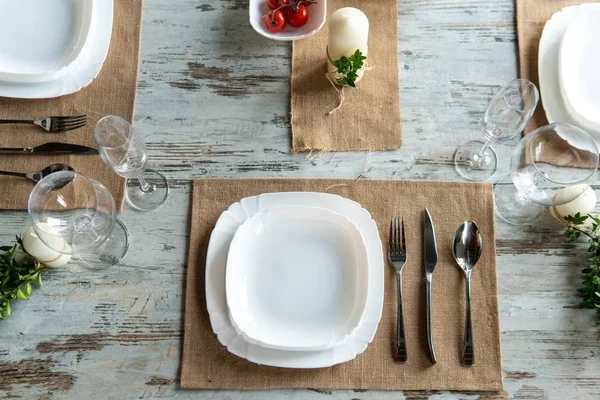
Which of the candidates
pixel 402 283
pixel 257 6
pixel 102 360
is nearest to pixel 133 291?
pixel 102 360

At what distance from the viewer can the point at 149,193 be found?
998 mm

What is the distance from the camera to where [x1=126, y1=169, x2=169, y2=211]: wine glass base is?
3.26ft

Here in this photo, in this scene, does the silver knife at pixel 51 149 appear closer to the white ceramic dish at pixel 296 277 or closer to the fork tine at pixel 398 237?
the white ceramic dish at pixel 296 277

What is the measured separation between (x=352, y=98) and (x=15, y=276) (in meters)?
0.72

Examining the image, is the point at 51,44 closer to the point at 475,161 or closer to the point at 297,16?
the point at 297,16

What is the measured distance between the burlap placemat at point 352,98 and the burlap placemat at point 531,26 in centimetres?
26

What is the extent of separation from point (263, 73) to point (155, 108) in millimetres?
232

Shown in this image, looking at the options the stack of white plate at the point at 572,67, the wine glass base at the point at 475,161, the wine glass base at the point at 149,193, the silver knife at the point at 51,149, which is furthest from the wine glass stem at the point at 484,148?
the silver knife at the point at 51,149

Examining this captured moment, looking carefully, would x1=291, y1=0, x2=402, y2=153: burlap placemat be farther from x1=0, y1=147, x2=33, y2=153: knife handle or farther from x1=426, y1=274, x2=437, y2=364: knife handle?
x1=0, y1=147, x2=33, y2=153: knife handle

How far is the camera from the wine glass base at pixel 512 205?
998mm

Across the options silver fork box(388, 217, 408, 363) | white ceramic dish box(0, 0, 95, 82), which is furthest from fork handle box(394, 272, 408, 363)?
white ceramic dish box(0, 0, 95, 82)

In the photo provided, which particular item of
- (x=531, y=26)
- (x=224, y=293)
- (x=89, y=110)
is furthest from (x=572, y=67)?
(x=89, y=110)

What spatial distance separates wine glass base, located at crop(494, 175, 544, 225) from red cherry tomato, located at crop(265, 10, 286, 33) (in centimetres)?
53

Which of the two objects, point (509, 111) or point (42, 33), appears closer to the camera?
point (509, 111)
